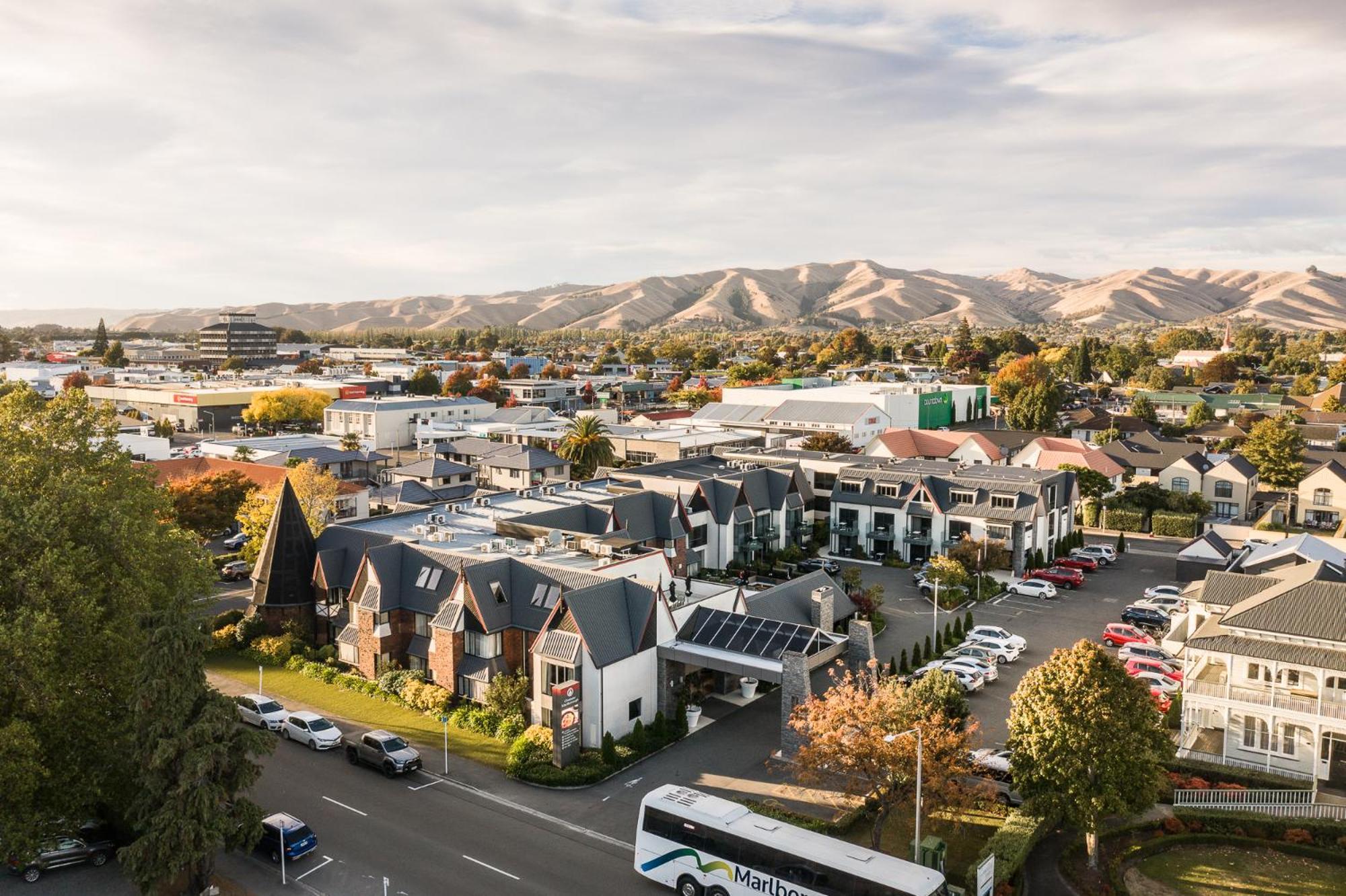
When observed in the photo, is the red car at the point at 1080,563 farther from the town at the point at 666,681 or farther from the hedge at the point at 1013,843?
the hedge at the point at 1013,843

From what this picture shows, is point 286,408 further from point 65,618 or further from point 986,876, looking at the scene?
point 986,876

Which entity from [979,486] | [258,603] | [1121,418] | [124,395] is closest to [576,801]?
[258,603]

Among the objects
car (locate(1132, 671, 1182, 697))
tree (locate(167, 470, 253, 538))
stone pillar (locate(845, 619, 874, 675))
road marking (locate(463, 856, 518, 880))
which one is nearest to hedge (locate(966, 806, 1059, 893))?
stone pillar (locate(845, 619, 874, 675))

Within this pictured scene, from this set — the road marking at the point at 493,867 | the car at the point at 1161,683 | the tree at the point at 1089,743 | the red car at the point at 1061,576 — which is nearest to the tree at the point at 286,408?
the red car at the point at 1061,576

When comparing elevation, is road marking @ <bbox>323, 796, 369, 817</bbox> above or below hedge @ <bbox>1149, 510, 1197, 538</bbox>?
below

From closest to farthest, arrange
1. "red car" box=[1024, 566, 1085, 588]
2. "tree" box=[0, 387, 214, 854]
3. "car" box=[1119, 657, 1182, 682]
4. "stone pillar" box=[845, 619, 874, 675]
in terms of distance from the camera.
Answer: "tree" box=[0, 387, 214, 854] → "stone pillar" box=[845, 619, 874, 675] → "car" box=[1119, 657, 1182, 682] → "red car" box=[1024, 566, 1085, 588]

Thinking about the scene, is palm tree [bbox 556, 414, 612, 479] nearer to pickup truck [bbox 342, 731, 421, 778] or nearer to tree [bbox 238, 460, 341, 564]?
tree [bbox 238, 460, 341, 564]

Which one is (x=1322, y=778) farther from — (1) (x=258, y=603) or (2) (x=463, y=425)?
(2) (x=463, y=425)
